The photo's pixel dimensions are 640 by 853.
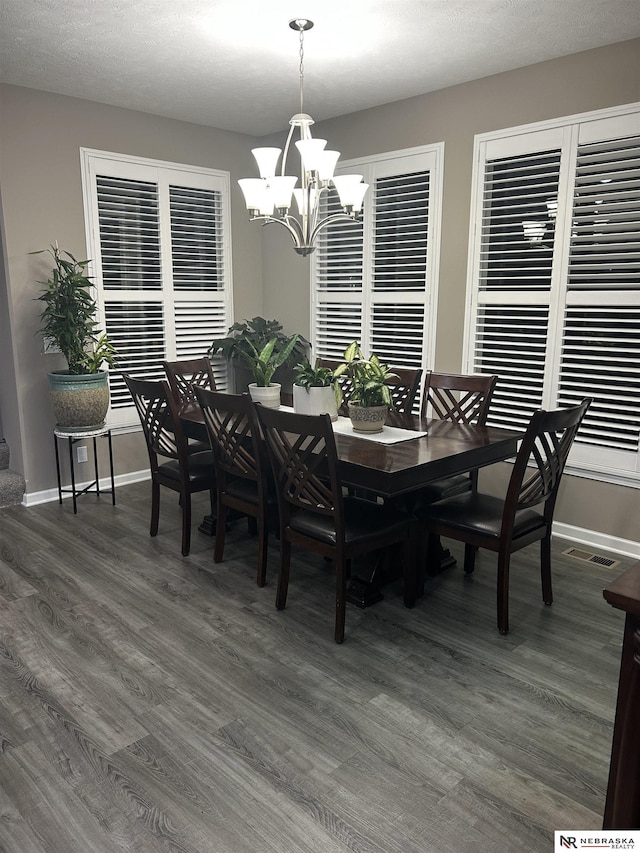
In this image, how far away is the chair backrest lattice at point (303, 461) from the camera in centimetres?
266

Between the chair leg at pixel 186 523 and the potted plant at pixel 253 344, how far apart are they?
1890 millimetres

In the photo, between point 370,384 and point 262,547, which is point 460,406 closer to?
point 370,384

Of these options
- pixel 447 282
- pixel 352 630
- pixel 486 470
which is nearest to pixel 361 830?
pixel 352 630

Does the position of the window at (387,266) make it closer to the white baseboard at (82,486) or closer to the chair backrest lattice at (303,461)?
the white baseboard at (82,486)

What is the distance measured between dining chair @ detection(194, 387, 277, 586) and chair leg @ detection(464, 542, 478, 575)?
1077 mm

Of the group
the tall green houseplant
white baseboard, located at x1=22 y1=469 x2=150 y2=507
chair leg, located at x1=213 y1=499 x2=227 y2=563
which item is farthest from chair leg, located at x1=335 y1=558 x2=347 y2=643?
white baseboard, located at x1=22 y1=469 x2=150 y2=507

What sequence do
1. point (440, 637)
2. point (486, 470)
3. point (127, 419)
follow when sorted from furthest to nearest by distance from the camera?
point (127, 419)
point (486, 470)
point (440, 637)

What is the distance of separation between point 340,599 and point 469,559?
1.00 meters

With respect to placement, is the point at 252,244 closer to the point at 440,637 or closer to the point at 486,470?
the point at 486,470

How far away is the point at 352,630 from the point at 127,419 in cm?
290

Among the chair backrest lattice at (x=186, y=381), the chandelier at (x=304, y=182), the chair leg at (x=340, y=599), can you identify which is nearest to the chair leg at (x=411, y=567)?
the chair leg at (x=340, y=599)

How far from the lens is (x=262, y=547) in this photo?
3.30 m

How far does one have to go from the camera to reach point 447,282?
15.0 feet

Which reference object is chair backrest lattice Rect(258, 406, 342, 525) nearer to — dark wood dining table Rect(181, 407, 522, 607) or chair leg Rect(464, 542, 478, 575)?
dark wood dining table Rect(181, 407, 522, 607)
